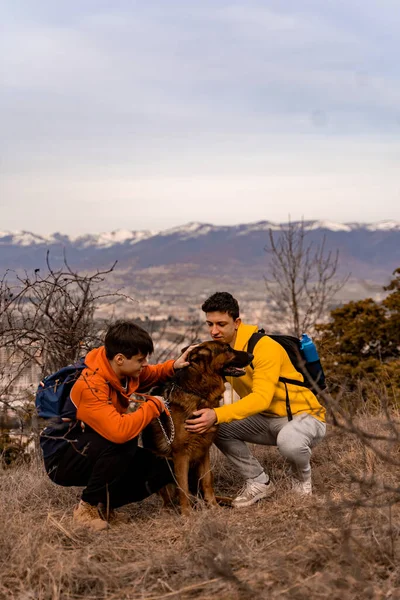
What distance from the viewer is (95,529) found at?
4422mm

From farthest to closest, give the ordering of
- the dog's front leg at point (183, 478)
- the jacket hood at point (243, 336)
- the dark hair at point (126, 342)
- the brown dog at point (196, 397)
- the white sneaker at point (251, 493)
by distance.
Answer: the jacket hood at point (243, 336) < the white sneaker at point (251, 493) < the brown dog at point (196, 397) < the dog's front leg at point (183, 478) < the dark hair at point (126, 342)

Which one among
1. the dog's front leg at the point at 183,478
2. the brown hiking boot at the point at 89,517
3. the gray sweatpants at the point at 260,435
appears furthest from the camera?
the gray sweatpants at the point at 260,435

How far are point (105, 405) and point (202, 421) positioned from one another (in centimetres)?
78

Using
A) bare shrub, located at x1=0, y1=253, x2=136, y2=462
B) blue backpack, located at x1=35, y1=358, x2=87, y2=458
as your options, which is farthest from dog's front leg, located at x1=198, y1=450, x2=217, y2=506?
bare shrub, located at x1=0, y1=253, x2=136, y2=462

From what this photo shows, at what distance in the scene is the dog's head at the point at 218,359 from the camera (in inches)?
199

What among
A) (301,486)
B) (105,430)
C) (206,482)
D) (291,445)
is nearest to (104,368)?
(105,430)

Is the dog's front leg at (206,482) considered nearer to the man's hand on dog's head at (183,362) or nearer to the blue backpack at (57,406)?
the man's hand on dog's head at (183,362)

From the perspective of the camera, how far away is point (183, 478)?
4918 millimetres

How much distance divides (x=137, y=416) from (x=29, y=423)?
4.04 metres

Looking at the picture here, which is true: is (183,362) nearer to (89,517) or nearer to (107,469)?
(107,469)

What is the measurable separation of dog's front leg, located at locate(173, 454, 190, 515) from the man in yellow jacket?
28cm

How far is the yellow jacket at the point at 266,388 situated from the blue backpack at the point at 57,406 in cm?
111

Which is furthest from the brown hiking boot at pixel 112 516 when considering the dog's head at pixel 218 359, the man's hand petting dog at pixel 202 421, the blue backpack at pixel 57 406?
the dog's head at pixel 218 359

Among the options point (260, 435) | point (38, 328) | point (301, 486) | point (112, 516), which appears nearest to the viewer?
point (112, 516)
